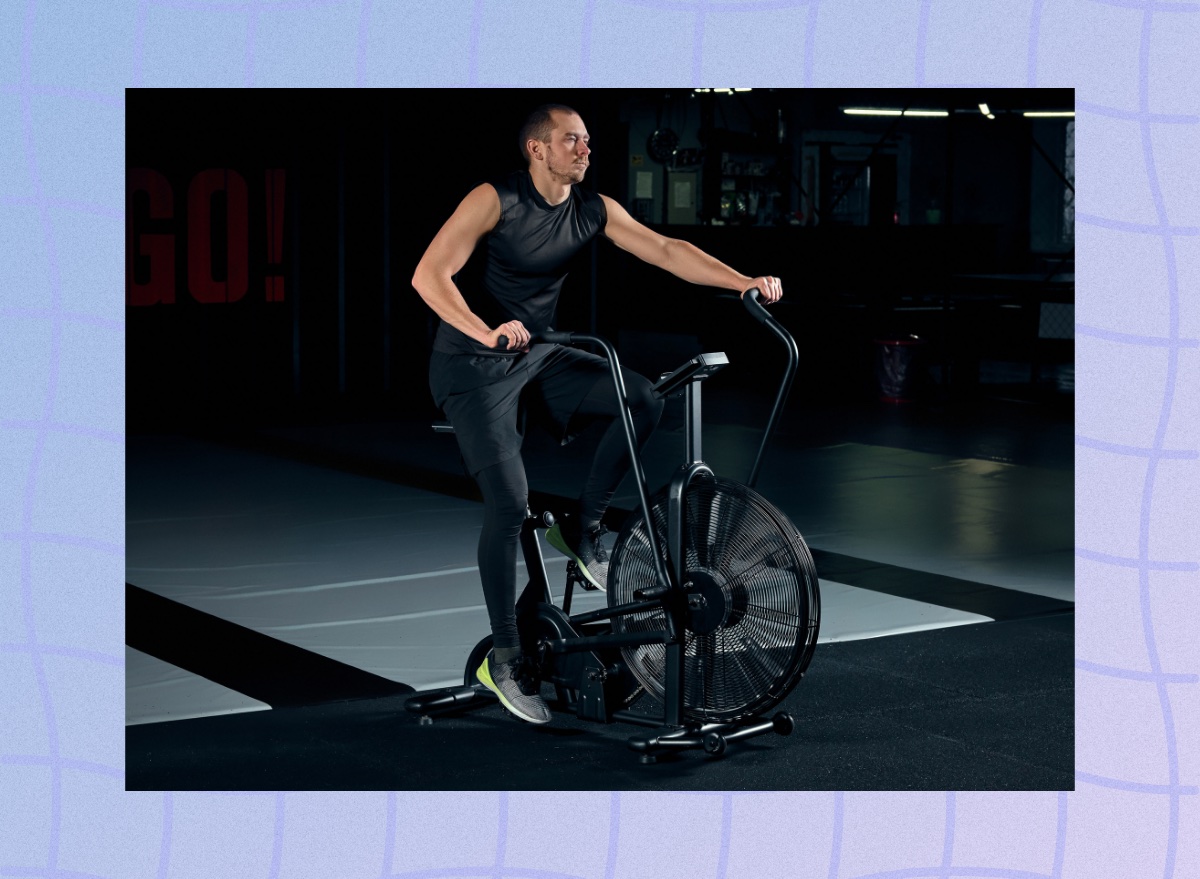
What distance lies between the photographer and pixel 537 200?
4.25 m

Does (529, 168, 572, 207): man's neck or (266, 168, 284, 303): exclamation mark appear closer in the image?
(529, 168, 572, 207): man's neck

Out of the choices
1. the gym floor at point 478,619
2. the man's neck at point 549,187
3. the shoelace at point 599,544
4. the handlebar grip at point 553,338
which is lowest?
the gym floor at point 478,619

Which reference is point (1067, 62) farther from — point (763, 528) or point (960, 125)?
point (960, 125)

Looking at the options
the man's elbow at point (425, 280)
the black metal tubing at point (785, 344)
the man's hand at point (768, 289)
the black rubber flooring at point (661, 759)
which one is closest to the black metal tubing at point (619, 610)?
the black rubber flooring at point (661, 759)

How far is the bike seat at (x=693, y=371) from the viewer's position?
12.9 feet

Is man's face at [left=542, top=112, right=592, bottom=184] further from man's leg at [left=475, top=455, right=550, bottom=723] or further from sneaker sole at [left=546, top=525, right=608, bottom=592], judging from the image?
sneaker sole at [left=546, top=525, right=608, bottom=592]

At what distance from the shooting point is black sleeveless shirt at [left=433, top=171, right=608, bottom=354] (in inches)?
167

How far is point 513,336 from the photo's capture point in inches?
153

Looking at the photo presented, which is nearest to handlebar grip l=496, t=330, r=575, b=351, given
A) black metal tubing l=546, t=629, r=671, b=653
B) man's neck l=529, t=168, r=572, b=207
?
man's neck l=529, t=168, r=572, b=207

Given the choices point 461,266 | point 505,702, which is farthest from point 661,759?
point 461,266

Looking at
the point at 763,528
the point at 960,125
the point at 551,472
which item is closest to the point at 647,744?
the point at 763,528

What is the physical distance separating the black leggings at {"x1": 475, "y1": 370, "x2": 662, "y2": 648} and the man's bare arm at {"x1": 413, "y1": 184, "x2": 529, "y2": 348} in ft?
1.17

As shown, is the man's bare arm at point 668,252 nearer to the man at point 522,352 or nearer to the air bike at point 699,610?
the man at point 522,352

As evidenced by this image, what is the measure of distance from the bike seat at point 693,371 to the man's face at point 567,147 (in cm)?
53
